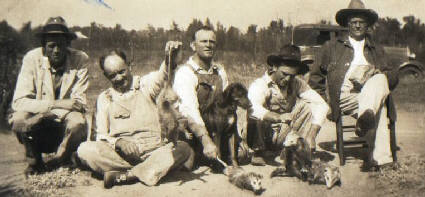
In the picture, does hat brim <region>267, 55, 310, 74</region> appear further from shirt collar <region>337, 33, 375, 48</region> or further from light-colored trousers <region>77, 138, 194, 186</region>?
light-colored trousers <region>77, 138, 194, 186</region>

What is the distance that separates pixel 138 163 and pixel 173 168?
33 centimetres

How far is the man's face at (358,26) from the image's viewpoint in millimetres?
4746

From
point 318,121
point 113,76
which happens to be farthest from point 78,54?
point 318,121

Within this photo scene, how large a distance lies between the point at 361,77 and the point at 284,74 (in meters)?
0.99

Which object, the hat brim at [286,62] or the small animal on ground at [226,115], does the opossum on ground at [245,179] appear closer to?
the small animal on ground at [226,115]

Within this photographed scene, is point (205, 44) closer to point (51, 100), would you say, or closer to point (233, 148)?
point (233, 148)

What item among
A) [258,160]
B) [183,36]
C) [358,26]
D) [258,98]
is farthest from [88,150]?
[358,26]

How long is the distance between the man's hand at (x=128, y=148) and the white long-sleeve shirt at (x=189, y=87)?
1.82ft

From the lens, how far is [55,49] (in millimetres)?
4379

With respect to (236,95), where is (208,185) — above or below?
below

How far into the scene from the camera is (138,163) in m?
3.89

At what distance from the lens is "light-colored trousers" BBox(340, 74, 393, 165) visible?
4.16 metres

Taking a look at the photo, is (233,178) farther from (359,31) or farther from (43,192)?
(359,31)

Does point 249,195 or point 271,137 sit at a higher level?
point 271,137
